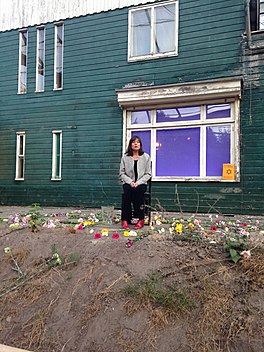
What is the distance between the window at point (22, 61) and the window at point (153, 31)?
141 inches

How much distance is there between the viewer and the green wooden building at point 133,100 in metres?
7.18

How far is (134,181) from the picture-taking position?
4.52m

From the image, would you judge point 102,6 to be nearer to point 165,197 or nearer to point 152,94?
point 152,94

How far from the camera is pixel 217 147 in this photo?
7.43 meters

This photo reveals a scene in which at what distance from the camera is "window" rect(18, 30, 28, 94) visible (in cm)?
990

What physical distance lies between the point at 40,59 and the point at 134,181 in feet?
23.0

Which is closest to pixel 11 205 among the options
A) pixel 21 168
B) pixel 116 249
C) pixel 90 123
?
pixel 21 168

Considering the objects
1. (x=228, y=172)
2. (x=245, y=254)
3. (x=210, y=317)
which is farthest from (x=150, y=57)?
(x=210, y=317)

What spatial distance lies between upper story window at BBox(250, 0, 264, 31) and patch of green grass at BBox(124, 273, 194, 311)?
22.4 ft

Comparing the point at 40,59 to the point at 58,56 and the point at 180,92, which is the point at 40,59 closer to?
the point at 58,56

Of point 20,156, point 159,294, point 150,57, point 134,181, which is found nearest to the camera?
point 159,294

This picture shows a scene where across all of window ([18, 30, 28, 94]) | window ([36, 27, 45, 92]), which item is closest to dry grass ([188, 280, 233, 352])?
window ([36, 27, 45, 92])

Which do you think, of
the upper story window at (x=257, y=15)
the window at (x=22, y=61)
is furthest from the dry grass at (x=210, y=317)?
the window at (x=22, y=61)

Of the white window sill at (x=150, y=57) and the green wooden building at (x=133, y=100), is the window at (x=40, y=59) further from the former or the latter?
the white window sill at (x=150, y=57)
